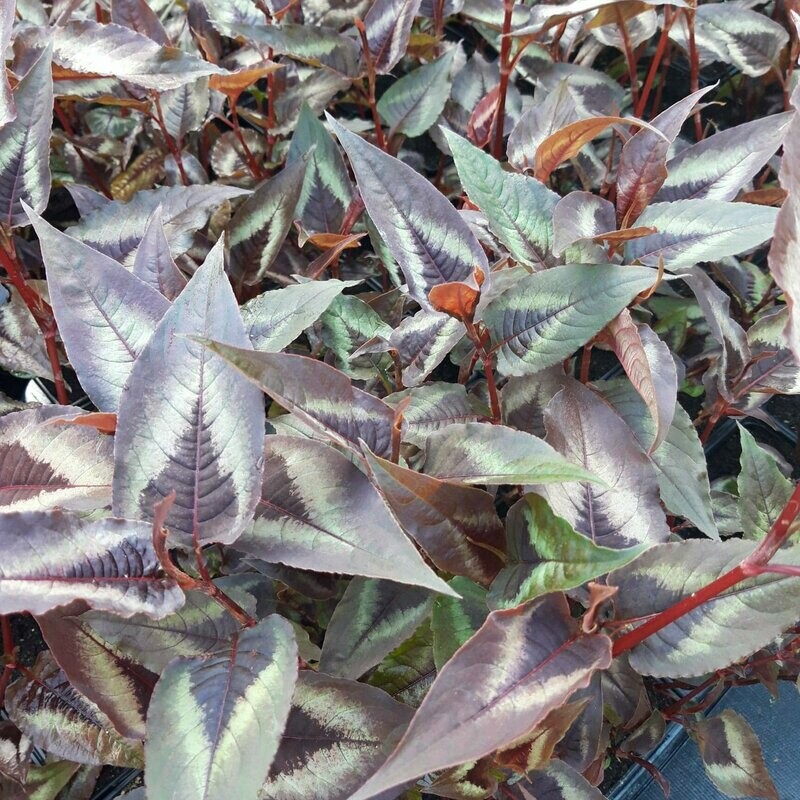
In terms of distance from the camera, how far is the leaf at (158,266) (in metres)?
0.72

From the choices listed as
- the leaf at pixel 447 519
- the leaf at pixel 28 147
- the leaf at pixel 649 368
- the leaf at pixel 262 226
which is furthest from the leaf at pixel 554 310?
the leaf at pixel 28 147

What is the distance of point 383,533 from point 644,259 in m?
0.39

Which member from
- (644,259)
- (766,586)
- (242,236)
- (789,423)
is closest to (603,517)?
(766,586)

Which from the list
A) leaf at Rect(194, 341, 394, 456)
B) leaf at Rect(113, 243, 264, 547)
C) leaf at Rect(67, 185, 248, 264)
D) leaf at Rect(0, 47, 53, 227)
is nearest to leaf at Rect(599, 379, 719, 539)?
leaf at Rect(194, 341, 394, 456)

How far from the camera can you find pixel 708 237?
71cm

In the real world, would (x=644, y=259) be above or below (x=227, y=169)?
above

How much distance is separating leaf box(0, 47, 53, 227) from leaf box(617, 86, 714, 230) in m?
0.58

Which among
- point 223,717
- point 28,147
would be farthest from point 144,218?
point 223,717

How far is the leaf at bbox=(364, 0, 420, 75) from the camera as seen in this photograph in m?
1.07

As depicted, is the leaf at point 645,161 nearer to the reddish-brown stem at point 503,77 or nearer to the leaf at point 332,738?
the reddish-brown stem at point 503,77

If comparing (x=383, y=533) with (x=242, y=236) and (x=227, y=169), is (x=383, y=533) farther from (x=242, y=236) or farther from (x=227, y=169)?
(x=227, y=169)

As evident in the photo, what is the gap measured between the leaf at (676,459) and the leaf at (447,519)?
0.66 feet

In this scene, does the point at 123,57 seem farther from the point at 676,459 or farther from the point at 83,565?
the point at 676,459

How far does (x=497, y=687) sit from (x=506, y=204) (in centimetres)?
44
